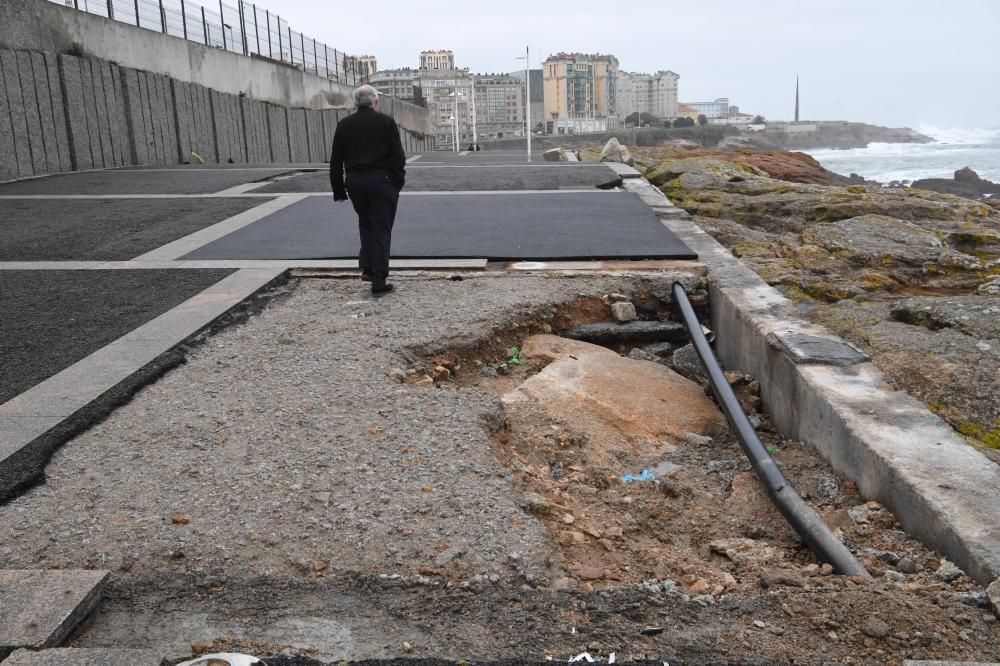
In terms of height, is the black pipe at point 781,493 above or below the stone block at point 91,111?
below

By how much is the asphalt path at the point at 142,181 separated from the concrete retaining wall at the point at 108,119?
849 millimetres

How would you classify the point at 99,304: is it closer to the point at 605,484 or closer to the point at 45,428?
the point at 45,428

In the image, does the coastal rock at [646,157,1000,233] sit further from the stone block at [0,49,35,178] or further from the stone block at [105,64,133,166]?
the stone block at [105,64,133,166]

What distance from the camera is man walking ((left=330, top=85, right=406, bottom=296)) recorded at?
7230mm

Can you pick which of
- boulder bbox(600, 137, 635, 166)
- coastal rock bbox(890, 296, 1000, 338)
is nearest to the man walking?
coastal rock bbox(890, 296, 1000, 338)

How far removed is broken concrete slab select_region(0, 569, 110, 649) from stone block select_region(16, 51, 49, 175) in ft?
55.5

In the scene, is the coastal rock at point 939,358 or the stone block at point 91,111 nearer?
the coastal rock at point 939,358

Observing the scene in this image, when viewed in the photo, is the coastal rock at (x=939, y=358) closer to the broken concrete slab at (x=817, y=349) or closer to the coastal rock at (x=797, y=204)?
the broken concrete slab at (x=817, y=349)

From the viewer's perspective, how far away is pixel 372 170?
7.31m

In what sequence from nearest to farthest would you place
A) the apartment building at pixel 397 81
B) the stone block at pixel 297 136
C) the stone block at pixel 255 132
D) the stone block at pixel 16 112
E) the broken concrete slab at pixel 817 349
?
the broken concrete slab at pixel 817 349
the stone block at pixel 16 112
the stone block at pixel 255 132
the stone block at pixel 297 136
the apartment building at pixel 397 81

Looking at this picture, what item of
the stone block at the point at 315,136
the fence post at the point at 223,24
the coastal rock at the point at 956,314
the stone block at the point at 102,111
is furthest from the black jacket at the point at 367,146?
the stone block at the point at 315,136

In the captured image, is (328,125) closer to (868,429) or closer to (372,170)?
(372,170)

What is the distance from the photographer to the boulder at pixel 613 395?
5465mm

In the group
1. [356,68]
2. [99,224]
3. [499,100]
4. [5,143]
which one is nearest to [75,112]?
[5,143]
